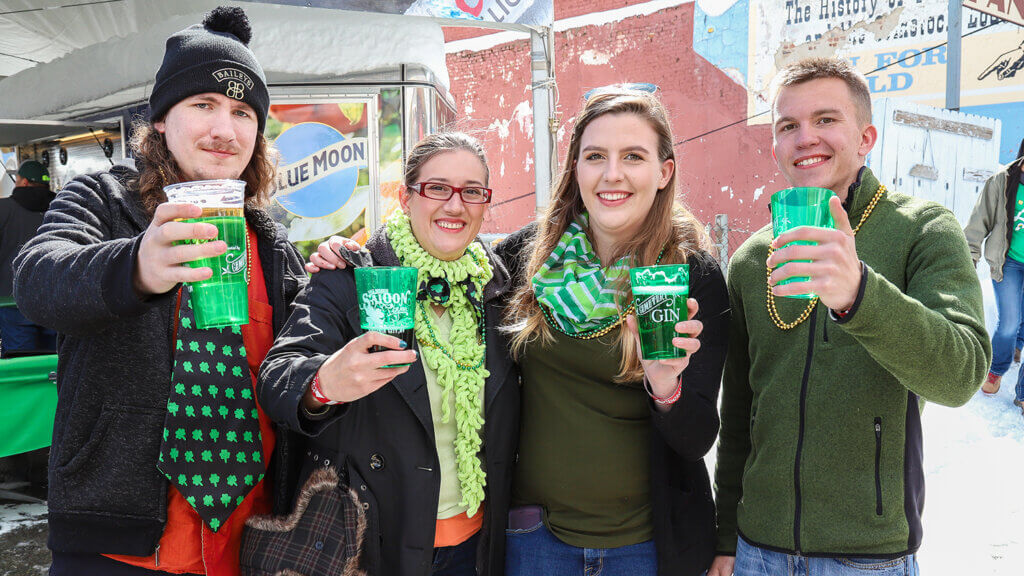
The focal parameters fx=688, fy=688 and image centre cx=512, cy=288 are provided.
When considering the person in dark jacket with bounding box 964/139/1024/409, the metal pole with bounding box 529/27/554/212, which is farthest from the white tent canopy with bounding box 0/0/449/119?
the person in dark jacket with bounding box 964/139/1024/409

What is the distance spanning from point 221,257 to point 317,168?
3.52 meters

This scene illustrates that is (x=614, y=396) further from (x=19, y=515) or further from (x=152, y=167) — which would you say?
(x=19, y=515)

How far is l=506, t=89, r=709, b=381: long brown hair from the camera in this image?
82.8 inches

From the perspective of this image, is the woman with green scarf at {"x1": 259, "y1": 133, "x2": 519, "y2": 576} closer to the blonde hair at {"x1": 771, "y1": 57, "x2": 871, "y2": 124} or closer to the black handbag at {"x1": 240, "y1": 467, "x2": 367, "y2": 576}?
the black handbag at {"x1": 240, "y1": 467, "x2": 367, "y2": 576}

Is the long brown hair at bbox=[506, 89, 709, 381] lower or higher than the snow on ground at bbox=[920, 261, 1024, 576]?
higher

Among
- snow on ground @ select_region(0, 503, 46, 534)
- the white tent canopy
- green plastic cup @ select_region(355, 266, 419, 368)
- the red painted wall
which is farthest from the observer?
the red painted wall

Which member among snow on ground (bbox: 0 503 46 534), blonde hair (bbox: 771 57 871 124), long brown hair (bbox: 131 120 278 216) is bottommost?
snow on ground (bbox: 0 503 46 534)

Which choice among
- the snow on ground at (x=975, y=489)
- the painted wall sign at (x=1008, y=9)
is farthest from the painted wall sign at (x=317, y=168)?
the painted wall sign at (x=1008, y=9)

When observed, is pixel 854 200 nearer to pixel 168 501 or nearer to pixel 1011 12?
pixel 168 501

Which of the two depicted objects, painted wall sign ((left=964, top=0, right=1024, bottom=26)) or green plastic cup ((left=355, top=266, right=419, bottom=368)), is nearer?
green plastic cup ((left=355, top=266, right=419, bottom=368))

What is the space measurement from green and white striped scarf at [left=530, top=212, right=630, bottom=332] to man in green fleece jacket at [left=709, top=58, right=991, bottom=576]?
431mm

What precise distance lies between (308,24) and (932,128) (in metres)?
8.77

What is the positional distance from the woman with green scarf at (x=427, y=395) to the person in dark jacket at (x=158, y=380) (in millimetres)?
184

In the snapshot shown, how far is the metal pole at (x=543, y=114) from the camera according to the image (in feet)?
21.1
